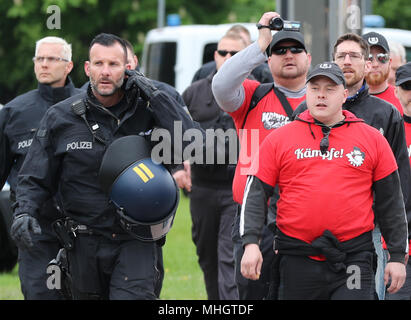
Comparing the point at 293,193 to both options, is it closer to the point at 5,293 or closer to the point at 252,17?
the point at 5,293

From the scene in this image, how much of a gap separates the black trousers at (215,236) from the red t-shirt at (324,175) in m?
3.34

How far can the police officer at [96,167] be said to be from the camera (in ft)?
21.9

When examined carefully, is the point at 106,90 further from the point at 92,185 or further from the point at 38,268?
the point at 38,268

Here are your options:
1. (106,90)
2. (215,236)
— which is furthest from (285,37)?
(215,236)

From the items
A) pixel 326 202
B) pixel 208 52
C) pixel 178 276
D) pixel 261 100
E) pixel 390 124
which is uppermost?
pixel 208 52

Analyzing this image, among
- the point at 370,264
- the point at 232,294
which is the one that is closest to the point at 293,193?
the point at 370,264

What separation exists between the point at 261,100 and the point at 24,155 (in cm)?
209

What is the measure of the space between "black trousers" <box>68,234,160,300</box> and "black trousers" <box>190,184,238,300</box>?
2.54 meters

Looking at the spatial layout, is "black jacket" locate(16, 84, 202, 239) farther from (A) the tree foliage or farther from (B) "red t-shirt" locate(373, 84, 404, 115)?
(A) the tree foliage

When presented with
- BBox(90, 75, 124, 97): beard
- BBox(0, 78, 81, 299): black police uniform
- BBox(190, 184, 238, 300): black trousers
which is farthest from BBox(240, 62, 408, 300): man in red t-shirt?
BBox(190, 184, 238, 300): black trousers

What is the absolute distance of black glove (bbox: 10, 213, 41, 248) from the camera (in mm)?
6527

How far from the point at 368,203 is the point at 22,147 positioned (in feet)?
10.7

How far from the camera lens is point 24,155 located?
816 cm

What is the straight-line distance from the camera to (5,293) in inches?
431
